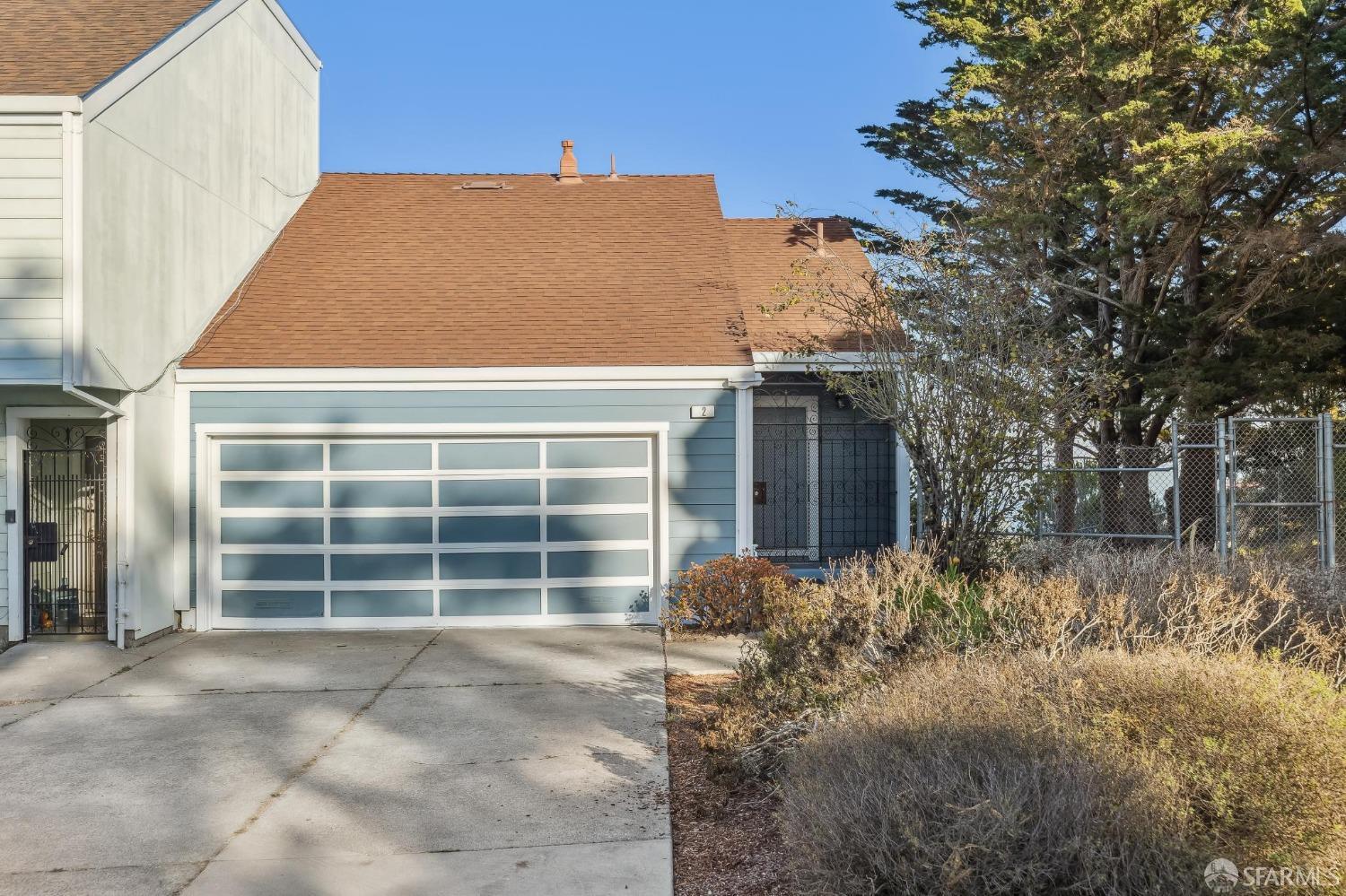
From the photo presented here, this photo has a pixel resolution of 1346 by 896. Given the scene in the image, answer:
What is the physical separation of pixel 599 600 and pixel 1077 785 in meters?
7.78

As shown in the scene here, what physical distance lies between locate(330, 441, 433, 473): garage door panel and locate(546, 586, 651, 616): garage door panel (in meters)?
1.98

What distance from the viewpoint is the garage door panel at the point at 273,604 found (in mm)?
10594

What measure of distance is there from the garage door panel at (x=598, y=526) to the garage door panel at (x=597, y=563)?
0.49 ft

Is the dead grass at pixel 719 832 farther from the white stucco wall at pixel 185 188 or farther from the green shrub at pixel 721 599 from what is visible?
the white stucco wall at pixel 185 188

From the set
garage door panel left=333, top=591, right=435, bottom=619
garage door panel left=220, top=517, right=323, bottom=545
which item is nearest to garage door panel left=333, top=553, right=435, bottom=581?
garage door panel left=333, top=591, right=435, bottom=619

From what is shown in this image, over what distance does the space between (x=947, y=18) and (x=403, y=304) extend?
10227mm

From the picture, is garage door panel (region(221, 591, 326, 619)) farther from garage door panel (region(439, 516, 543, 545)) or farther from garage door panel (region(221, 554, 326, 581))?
garage door panel (region(439, 516, 543, 545))

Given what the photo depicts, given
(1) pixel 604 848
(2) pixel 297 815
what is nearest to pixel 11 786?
(2) pixel 297 815

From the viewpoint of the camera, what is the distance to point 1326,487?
9.76 metres

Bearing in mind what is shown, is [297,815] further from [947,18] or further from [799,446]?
[947,18]

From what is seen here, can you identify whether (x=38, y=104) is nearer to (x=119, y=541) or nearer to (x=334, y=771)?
(x=119, y=541)
